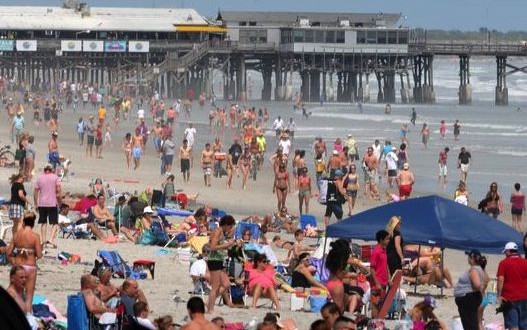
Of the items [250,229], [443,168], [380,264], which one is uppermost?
[380,264]

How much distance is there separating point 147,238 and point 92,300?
279 inches

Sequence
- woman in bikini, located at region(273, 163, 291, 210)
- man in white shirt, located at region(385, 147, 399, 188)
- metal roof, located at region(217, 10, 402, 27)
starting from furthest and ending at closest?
metal roof, located at region(217, 10, 402, 27) < man in white shirt, located at region(385, 147, 399, 188) < woman in bikini, located at region(273, 163, 291, 210)

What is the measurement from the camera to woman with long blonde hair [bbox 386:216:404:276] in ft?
42.2

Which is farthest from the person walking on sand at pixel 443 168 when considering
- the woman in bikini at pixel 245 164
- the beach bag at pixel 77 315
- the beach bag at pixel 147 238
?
the beach bag at pixel 77 315

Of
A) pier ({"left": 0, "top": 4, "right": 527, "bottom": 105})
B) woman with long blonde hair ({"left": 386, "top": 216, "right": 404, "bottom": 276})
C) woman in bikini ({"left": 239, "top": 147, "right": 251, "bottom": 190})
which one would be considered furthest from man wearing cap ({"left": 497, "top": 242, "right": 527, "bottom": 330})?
pier ({"left": 0, "top": 4, "right": 527, "bottom": 105})

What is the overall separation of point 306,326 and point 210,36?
240 ft

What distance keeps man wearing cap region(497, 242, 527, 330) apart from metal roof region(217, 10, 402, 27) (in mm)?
74340

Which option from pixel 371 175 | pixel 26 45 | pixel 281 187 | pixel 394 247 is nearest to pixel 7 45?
pixel 26 45

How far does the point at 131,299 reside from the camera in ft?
35.2

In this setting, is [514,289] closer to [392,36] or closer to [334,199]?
[334,199]

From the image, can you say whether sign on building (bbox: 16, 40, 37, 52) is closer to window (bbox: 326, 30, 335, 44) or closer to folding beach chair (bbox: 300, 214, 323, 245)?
window (bbox: 326, 30, 335, 44)

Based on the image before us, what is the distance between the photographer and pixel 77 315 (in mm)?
10516

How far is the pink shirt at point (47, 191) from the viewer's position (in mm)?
16562

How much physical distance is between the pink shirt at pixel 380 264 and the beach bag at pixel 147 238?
17.9ft
